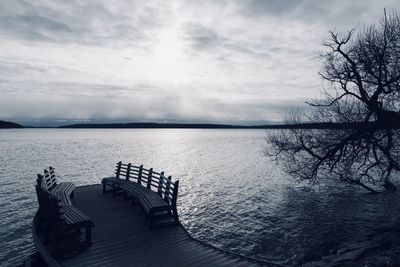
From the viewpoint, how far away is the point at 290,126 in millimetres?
21609

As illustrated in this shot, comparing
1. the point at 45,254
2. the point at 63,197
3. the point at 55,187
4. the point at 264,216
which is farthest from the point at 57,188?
the point at 264,216

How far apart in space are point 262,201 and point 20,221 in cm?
1816

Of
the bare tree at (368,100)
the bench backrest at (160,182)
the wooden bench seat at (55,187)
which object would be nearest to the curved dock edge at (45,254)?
the wooden bench seat at (55,187)

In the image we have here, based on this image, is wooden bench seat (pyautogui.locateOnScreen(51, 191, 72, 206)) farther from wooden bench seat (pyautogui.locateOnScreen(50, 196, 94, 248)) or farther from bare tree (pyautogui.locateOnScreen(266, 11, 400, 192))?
bare tree (pyautogui.locateOnScreen(266, 11, 400, 192))

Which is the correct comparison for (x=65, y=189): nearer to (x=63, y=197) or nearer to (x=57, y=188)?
(x=57, y=188)

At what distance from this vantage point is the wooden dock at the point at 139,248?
824 cm

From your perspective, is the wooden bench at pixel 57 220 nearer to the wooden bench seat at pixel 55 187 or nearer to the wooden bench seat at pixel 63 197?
the wooden bench seat at pixel 63 197

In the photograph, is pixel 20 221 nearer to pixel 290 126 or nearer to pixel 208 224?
pixel 208 224

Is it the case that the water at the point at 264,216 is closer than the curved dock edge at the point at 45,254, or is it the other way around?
the curved dock edge at the point at 45,254

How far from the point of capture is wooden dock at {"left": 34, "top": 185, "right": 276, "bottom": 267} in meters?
8.24

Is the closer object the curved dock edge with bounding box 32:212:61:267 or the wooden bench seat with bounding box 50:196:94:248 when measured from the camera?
the curved dock edge with bounding box 32:212:61:267

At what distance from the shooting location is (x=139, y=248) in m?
9.28

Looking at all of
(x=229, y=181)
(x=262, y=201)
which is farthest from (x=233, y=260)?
(x=229, y=181)

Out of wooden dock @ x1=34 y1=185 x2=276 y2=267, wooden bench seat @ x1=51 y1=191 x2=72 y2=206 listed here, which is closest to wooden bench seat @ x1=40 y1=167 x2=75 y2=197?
wooden bench seat @ x1=51 y1=191 x2=72 y2=206
